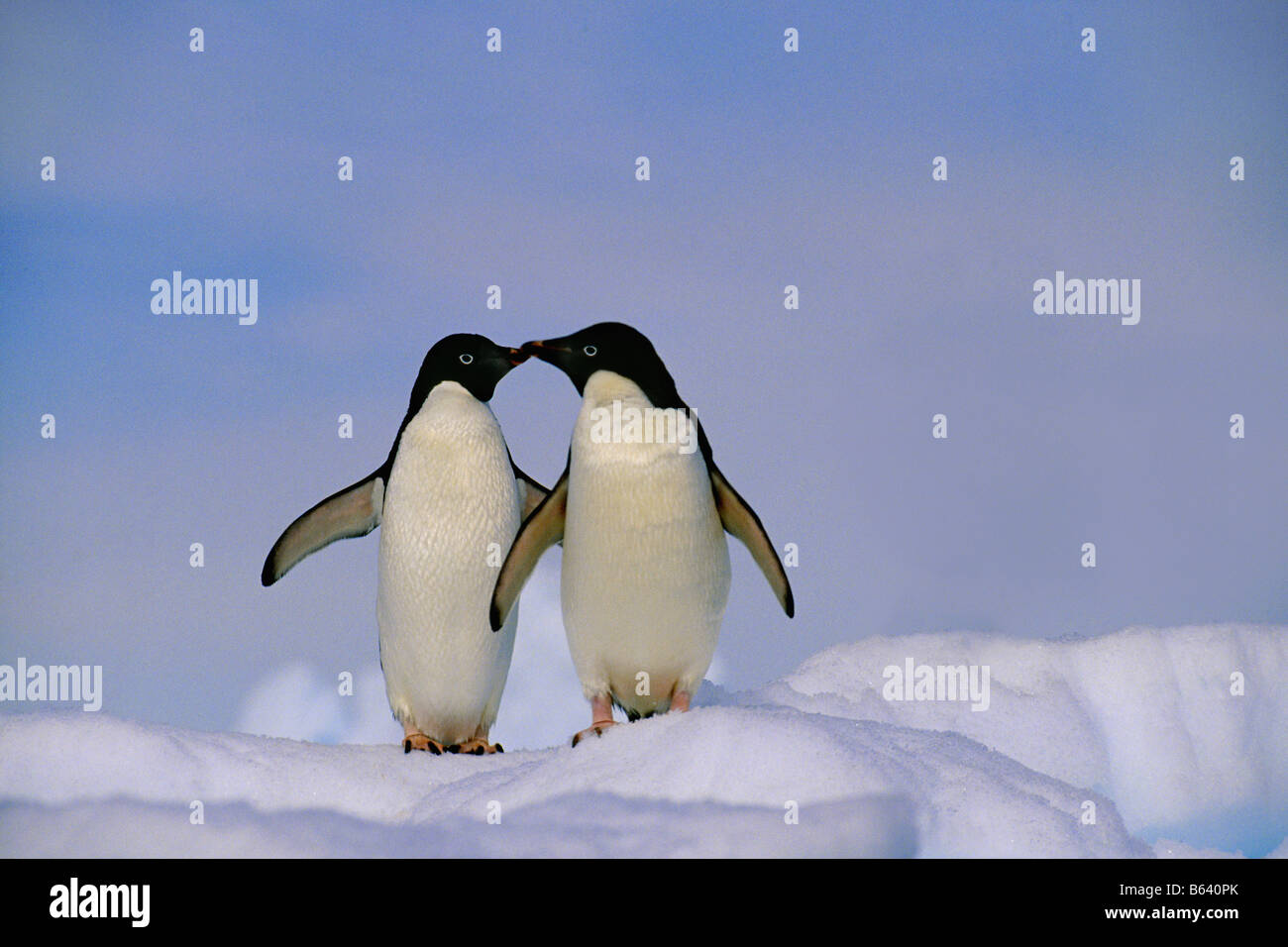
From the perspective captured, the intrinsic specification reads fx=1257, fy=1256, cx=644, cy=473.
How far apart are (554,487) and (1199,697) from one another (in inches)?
Answer: 122

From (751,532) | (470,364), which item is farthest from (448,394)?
(751,532)

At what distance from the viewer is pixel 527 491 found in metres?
3.82

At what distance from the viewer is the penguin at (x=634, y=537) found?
10.6ft

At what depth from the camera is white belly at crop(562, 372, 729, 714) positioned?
3225mm

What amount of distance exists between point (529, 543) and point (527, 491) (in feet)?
1.36

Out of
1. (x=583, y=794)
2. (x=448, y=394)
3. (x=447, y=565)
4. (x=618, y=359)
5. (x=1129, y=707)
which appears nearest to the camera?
(x=583, y=794)

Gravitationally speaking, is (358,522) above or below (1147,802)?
above

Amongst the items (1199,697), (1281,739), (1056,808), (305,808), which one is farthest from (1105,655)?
(305,808)

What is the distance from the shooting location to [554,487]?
3.45 metres

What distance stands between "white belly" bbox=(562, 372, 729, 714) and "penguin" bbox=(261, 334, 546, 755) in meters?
0.34

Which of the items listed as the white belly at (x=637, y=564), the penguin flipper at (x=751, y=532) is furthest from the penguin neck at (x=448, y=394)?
the penguin flipper at (x=751, y=532)

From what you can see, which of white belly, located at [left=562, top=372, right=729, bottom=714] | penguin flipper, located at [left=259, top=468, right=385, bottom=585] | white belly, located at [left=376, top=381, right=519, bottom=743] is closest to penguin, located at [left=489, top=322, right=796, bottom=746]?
white belly, located at [left=562, top=372, right=729, bottom=714]

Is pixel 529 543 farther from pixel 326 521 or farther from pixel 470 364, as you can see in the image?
pixel 326 521
